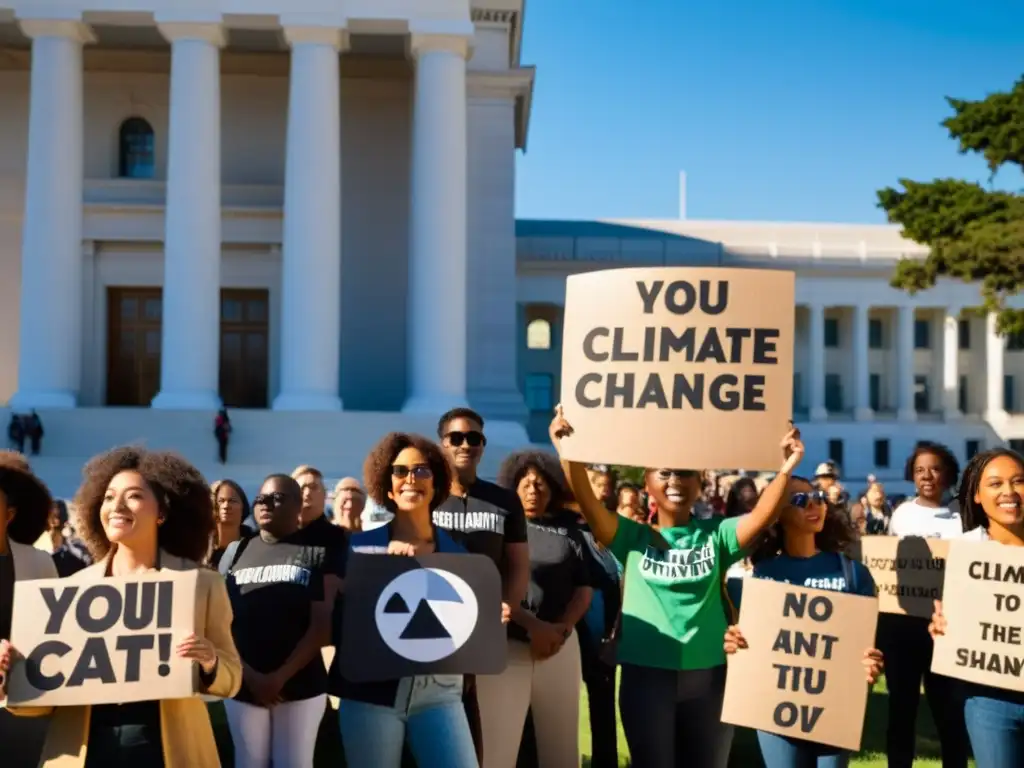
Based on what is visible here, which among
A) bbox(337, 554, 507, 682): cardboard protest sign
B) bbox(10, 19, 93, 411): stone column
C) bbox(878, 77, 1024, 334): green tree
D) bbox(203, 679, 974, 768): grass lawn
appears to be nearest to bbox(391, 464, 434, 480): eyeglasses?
bbox(337, 554, 507, 682): cardboard protest sign

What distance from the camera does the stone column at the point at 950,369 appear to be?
64312 mm

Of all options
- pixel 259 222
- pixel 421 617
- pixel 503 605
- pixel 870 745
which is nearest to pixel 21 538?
pixel 421 617

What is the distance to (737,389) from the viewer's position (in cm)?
522

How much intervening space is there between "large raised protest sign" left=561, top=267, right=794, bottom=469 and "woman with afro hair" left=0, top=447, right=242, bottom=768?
5.81 feet

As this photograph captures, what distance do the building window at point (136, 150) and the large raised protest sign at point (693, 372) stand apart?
34.7m

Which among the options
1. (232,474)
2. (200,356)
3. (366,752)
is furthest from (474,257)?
(366,752)

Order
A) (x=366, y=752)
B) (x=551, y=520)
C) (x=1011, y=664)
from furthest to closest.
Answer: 1. (x=551, y=520)
2. (x=1011, y=664)
3. (x=366, y=752)

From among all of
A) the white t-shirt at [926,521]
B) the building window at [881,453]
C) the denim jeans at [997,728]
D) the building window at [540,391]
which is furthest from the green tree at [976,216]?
the building window at [881,453]

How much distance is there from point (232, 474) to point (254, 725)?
853 inches

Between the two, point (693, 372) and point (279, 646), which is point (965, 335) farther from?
point (279, 646)

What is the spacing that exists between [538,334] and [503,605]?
57301 mm

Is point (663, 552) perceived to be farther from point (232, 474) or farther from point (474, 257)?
point (474, 257)

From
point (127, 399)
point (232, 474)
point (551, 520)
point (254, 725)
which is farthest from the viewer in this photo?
point (127, 399)

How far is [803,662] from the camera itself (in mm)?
5434
